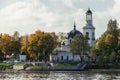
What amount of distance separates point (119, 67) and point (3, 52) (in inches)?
1365

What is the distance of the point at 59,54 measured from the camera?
142 m

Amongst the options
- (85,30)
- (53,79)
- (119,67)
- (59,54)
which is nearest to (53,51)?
(59,54)

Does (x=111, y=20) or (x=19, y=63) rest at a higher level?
(x=111, y=20)

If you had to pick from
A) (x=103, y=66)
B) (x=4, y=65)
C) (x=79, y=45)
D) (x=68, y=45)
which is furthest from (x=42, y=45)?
(x=68, y=45)

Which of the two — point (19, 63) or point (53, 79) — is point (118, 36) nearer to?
point (19, 63)

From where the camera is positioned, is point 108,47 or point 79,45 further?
point 108,47

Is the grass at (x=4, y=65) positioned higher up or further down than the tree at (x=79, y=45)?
further down

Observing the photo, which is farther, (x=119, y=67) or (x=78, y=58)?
(x=78, y=58)

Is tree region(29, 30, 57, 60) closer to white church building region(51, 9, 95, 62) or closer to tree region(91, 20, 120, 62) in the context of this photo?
white church building region(51, 9, 95, 62)

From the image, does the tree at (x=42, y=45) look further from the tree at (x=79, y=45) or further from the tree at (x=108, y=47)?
the tree at (x=108, y=47)

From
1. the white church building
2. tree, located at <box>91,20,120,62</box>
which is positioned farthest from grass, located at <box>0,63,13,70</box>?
tree, located at <box>91,20,120,62</box>

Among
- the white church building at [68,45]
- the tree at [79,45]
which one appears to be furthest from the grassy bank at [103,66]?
the white church building at [68,45]

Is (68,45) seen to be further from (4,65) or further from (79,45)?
(4,65)

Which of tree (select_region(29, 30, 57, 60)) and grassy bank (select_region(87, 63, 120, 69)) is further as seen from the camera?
tree (select_region(29, 30, 57, 60))
